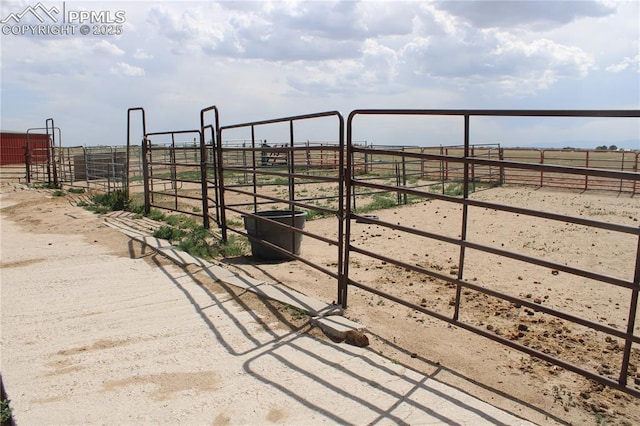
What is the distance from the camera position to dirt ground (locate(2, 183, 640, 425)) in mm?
3295

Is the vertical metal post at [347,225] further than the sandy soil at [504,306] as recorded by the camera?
Yes

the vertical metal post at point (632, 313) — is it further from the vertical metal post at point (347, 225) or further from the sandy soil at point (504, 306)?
the vertical metal post at point (347, 225)

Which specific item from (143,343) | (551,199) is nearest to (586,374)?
(143,343)

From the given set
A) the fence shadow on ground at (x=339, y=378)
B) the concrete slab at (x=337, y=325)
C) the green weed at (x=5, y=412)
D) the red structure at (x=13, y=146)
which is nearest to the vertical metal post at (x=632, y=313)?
the fence shadow on ground at (x=339, y=378)

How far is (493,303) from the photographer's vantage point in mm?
5129

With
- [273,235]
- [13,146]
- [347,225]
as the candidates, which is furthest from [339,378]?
[13,146]

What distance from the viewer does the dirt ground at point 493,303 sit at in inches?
130

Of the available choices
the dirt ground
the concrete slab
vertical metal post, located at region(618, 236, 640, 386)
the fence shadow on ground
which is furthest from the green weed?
vertical metal post, located at region(618, 236, 640, 386)

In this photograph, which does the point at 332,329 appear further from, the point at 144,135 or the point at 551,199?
the point at 551,199

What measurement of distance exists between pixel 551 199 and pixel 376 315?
12110mm

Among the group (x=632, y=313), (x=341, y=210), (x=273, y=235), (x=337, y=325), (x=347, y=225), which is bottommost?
(x=337, y=325)

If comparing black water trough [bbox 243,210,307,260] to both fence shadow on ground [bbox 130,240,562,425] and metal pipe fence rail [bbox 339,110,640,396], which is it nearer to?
metal pipe fence rail [bbox 339,110,640,396]

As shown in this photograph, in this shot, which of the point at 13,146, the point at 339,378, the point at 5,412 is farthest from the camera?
the point at 13,146

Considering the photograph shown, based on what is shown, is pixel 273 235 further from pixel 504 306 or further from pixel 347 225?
pixel 504 306
